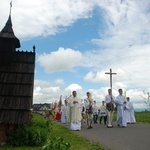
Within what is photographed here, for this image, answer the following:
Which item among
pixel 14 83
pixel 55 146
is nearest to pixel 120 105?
pixel 14 83

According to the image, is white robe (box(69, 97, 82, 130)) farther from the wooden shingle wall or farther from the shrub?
the shrub

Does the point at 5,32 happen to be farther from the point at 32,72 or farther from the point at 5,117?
the point at 5,117

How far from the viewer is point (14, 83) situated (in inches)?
511

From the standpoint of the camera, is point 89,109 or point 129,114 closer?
point 89,109

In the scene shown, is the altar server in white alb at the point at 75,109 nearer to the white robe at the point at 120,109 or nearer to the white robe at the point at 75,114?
the white robe at the point at 75,114

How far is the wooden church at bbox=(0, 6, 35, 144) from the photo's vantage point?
39.4 ft

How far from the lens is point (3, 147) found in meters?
11.4

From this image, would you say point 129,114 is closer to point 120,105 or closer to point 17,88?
point 120,105

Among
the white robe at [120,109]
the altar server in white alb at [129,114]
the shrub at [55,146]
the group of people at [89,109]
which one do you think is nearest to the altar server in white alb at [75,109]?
the group of people at [89,109]

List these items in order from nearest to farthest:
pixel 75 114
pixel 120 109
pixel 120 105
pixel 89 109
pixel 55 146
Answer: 1. pixel 55 146
2. pixel 75 114
3. pixel 89 109
4. pixel 120 109
5. pixel 120 105

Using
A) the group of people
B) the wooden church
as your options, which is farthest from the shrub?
the group of people

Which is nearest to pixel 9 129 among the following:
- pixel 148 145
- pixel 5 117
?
pixel 5 117

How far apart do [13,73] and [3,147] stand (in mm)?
3275

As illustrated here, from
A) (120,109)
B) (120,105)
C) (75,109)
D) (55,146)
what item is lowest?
(55,146)
